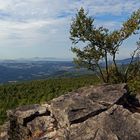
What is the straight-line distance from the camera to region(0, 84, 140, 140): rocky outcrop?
24719 millimetres

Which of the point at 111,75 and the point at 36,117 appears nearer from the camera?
the point at 36,117

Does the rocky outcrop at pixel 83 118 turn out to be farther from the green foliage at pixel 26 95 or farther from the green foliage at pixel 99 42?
the green foliage at pixel 26 95

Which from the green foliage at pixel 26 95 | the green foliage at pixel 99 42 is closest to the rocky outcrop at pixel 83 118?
the green foliage at pixel 99 42

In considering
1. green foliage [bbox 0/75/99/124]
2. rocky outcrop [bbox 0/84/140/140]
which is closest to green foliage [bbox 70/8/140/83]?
rocky outcrop [bbox 0/84/140/140]

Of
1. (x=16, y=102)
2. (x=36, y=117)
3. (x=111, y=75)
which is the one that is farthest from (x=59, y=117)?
(x=16, y=102)

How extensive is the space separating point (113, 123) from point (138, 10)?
30367 mm

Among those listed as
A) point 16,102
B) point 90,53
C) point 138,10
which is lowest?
point 16,102

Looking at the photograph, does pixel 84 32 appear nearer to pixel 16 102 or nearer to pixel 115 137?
pixel 115 137

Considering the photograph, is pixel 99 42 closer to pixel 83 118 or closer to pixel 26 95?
pixel 83 118

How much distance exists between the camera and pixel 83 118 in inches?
1065

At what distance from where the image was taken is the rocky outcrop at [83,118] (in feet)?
81.1

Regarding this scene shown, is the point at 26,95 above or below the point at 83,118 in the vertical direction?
below

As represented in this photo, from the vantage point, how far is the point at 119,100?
2995 centimetres

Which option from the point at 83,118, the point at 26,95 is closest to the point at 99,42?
the point at 83,118
